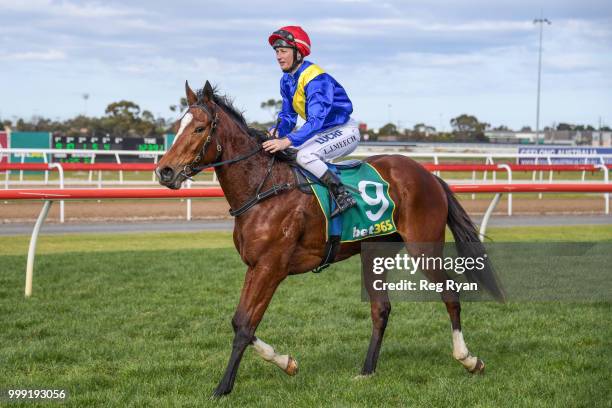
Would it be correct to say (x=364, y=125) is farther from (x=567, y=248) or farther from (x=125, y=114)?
(x=567, y=248)

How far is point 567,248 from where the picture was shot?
8938 millimetres

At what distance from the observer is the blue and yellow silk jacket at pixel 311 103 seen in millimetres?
4543

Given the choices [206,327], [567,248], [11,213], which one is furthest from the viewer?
[11,213]

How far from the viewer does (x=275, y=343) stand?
531 centimetres

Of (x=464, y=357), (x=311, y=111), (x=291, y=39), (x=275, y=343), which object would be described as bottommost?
(x=275, y=343)

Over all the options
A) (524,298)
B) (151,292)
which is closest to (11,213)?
(151,292)

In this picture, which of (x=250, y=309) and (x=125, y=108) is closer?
(x=250, y=309)

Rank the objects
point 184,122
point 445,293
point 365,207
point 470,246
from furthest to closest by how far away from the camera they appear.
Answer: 1. point 470,246
2. point 445,293
3. point 365,207
4. point 184,122

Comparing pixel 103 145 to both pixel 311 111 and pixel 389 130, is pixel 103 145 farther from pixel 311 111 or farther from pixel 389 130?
pixel 389 130

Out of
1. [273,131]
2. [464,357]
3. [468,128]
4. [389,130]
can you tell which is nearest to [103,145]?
[273,131]

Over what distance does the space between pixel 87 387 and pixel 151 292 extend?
8.95 ft

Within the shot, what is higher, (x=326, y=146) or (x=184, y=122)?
(x=184, y=122)

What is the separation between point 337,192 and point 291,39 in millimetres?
945

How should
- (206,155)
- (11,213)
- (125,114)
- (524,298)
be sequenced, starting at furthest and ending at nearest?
1. (125,114)
2. (11,213)
3. (524,298)
4. (206,155)
